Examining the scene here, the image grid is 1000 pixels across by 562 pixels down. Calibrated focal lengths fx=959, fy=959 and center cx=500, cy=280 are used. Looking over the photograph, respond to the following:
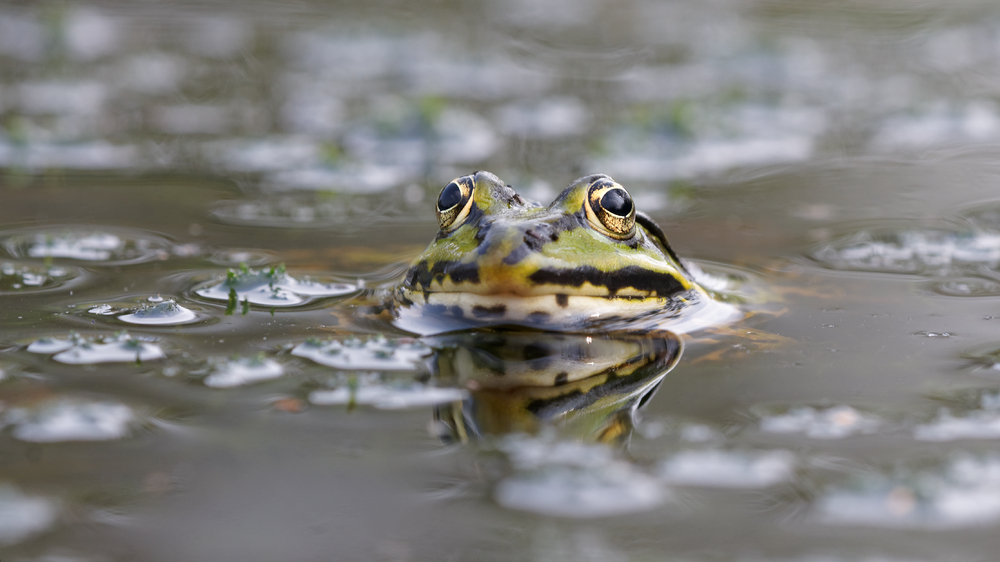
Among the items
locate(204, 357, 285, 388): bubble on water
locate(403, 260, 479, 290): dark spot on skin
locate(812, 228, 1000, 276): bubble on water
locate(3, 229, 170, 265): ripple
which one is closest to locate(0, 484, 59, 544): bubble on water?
locate(204, 357, 285, 388): bubble on water

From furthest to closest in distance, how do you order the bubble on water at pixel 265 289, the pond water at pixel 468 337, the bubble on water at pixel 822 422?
the bubble on water at pixel 265 289 < the bubble on water at pixel 822 422 < the pond water at pixel 468 337

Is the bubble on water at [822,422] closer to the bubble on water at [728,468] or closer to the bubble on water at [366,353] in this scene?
the bubble on water at [728,468]

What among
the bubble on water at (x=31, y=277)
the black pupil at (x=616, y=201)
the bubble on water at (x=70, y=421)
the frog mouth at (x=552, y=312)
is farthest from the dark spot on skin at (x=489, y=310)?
the bubble on water at (x=31, y=277)

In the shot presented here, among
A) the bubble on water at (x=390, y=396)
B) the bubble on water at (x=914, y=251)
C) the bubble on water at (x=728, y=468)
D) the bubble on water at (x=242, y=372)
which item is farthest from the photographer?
the bubble on water at (x=914, y=251)

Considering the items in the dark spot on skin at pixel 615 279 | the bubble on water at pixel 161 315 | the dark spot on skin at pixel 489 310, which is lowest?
the bubble on water at pixel 161 315

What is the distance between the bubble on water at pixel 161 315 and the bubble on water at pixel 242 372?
0.50m

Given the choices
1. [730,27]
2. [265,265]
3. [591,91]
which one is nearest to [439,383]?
[265,265]

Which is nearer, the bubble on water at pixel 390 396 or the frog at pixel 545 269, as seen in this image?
the bubble on water at pixel 390 396

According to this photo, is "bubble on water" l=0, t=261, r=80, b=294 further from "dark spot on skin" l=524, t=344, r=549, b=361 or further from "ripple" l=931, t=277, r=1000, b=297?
"ripple" l=931, t=277, r=1000, b=297

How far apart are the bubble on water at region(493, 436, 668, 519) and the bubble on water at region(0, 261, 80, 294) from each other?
2090mm

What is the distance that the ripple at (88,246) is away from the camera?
3.80 metres

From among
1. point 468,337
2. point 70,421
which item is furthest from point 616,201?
point 70,421

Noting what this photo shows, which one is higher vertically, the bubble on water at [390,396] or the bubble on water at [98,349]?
the bubble on water at [98,349]

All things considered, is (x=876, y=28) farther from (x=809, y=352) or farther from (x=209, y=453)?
(x=209, y=453)
